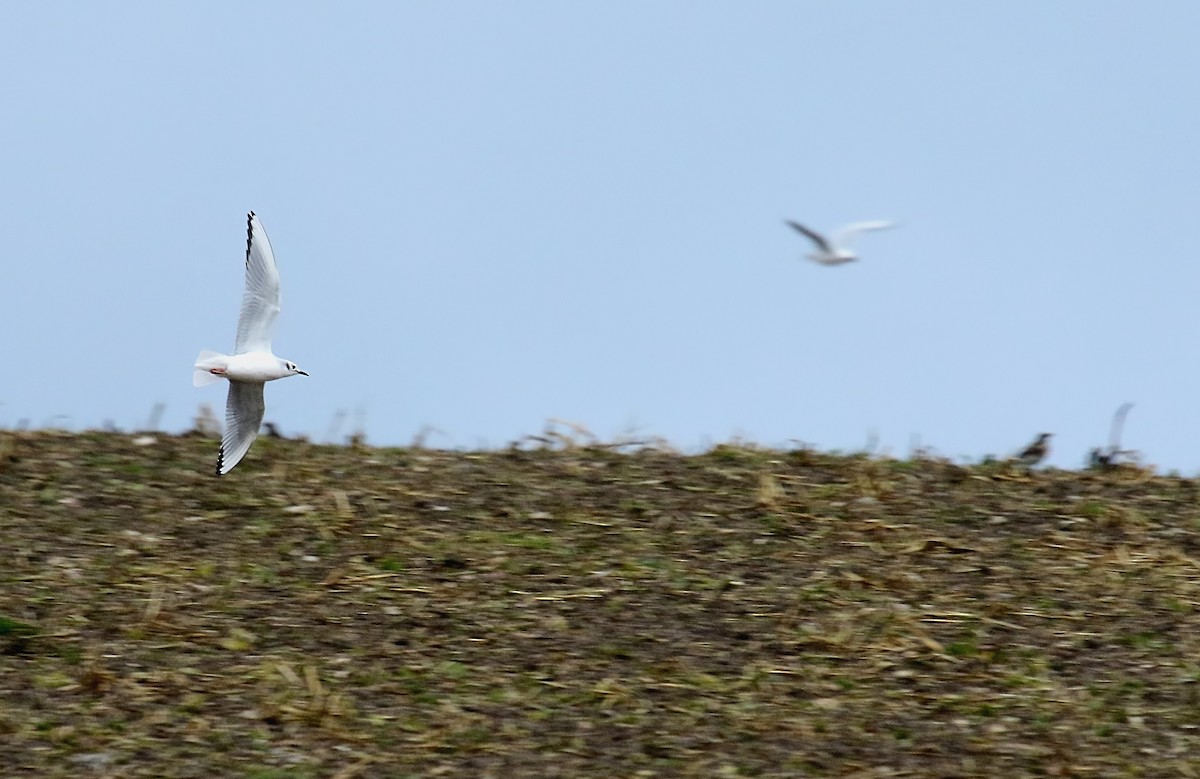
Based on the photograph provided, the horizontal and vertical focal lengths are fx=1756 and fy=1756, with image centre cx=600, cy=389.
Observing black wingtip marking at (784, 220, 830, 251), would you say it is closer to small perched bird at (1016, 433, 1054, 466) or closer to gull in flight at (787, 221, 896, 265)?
gull in flight at (787, 221, 896, 265)

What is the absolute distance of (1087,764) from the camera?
539 cm

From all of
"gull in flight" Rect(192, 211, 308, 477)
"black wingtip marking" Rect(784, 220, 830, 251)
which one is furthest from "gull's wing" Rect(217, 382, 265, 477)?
"black wingtip marking" Rect(784, 220, 830, 251)

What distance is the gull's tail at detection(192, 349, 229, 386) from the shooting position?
7.95 metres

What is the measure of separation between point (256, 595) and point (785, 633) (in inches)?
77.7

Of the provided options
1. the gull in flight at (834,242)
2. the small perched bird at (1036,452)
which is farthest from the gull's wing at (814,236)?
the small perched bird at (1036,452)

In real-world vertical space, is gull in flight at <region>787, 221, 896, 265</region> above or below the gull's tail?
above

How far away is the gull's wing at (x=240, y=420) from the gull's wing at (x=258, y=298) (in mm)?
193

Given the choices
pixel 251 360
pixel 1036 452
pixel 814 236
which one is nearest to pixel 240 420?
pixel 251 360

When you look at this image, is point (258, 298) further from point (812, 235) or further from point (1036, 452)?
point (812, 235)

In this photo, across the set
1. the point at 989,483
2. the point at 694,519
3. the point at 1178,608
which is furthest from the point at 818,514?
the point at 1178,608

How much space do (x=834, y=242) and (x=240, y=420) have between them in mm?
5829

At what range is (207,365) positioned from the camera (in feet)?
26.1

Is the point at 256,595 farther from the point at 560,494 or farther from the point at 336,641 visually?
the point at 560,494

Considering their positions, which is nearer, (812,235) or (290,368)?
(290,368)
